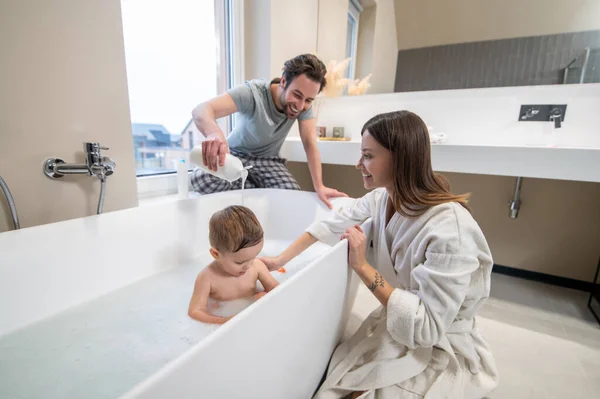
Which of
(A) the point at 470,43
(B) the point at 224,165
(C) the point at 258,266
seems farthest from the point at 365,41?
(C) the point at 258,266

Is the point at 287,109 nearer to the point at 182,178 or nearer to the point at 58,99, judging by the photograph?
the point at 182,178

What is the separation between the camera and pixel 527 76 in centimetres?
160

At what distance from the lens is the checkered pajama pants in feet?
5.21

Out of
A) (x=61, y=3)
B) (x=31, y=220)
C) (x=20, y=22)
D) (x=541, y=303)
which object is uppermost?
(x=61, y=3)

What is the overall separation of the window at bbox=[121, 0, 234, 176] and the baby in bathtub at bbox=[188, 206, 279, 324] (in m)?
0.82

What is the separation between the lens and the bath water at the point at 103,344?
69cm

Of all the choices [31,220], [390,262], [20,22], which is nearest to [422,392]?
[390,262]

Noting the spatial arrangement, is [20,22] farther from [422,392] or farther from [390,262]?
[422,392]

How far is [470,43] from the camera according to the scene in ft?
5.55

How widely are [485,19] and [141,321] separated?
7.27 ft

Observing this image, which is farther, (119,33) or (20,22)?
(119,33)

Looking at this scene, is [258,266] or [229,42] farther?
[229,42]

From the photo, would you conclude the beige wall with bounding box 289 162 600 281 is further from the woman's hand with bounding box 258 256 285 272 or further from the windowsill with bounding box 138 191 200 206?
the windowsill with bounding box 138 191 200 206

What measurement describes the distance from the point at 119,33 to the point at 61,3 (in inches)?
7.8
